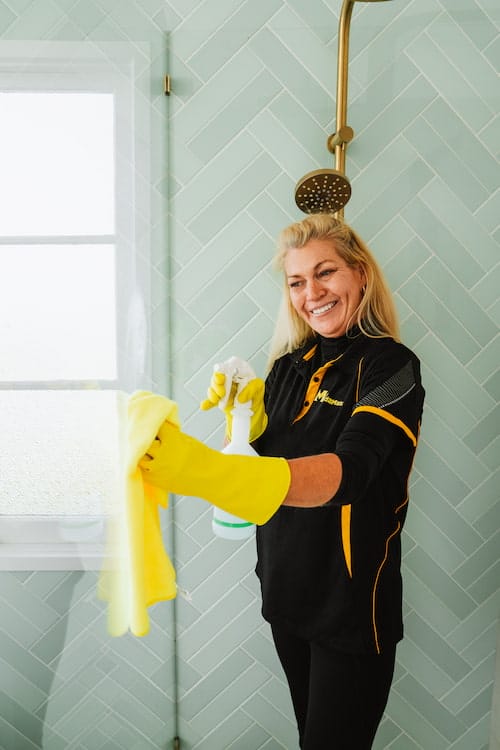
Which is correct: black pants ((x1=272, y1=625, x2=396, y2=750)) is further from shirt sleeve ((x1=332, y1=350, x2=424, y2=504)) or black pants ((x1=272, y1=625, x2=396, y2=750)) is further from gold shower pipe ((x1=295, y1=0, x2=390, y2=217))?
gold shower pipe ((x1=295, y1=0, x2=390, y2=217))

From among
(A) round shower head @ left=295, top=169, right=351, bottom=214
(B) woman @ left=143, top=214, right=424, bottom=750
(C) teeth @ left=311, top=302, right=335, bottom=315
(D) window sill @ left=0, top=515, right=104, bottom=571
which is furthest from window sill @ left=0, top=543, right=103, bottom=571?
(A) round shower head @ left=295, top=169, right=351, bottom=214

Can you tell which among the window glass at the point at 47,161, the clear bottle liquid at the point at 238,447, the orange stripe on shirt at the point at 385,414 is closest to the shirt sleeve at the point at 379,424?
the orange stripe on shirt at the point at 385,414

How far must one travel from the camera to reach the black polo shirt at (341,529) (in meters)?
0.95

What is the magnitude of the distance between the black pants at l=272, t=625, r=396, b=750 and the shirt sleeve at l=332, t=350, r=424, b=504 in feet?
1.31

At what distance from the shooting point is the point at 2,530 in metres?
0.84

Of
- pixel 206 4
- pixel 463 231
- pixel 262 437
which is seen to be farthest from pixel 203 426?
pixel 206 4

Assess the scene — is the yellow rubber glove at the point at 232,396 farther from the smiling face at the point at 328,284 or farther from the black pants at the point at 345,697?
the black pants at the point at 345,697

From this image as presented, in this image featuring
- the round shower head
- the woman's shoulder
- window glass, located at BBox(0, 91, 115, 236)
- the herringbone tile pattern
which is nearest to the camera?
window glass, located at BBox(0, 91, 115, 236)

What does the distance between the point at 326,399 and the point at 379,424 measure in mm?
205

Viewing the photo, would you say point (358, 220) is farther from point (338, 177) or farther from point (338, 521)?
point (338, 521)

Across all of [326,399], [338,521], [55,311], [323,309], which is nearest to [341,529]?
[338,521]

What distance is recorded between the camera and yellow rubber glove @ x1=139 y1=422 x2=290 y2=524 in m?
0.64

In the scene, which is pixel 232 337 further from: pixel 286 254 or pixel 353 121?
pixel 353 121

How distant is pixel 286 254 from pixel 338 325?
0.19 meters
